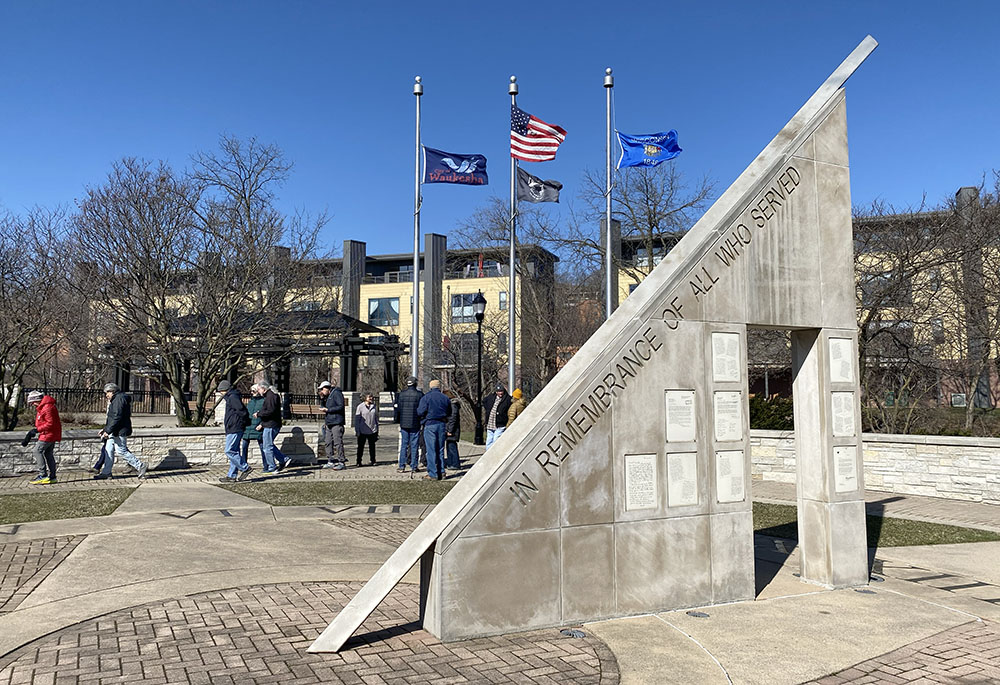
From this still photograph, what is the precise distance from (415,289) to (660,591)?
59.5ft

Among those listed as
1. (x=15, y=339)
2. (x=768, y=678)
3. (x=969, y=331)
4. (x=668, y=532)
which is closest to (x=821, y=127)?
(x=668, y=532)

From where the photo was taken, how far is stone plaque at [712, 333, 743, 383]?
21.4ft

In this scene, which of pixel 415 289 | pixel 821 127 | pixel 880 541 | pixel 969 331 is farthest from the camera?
pixel 415 289

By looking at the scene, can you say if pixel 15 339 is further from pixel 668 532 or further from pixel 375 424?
pixel 668 532

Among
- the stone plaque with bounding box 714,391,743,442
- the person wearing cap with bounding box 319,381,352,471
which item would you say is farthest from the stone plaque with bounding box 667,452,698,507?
the person wearing cap with bounding box 319,381,352,471

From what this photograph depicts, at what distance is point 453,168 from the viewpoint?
22.4 metres

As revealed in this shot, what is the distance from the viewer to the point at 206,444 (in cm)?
1689

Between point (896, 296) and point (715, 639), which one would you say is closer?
point (715, 639)

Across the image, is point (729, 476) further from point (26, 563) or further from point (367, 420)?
point (367, 420)

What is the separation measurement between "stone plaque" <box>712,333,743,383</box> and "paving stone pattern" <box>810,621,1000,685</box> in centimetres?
234

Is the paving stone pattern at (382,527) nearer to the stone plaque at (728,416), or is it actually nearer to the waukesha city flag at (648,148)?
the stone plaque at (728,416)

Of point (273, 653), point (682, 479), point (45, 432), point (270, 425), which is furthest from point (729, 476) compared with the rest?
point (45, 432)

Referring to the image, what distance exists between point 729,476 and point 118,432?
11.7 m

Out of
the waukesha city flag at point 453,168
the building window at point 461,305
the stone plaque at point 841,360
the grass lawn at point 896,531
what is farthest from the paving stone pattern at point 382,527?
the building window at point 461,305
